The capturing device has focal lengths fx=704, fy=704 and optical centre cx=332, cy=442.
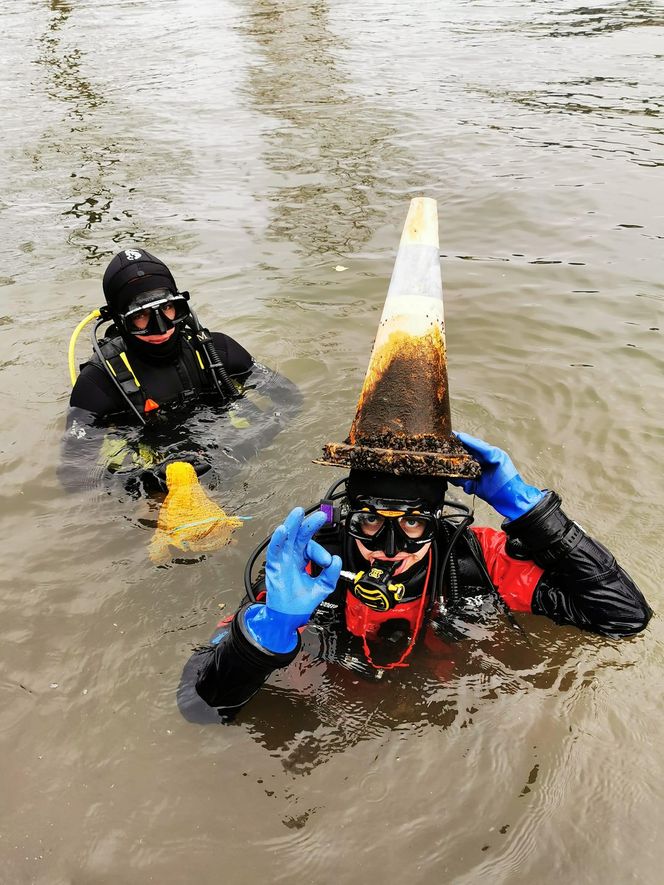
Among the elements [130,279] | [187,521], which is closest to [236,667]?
[187,521]

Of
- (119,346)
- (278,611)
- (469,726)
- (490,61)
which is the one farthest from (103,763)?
(490,61)

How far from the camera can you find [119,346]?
471 centimetres

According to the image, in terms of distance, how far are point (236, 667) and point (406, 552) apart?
77 cm

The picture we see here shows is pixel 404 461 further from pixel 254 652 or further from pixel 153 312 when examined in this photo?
pixel 153 312

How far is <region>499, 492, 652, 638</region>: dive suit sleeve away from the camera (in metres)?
2.82

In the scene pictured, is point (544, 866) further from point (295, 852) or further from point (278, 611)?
point (278, 611)

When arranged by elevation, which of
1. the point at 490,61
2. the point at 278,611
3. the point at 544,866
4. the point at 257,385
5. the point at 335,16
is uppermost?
the point at 335,16

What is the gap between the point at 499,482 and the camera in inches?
111

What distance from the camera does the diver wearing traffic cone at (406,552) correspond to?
2.46 meters

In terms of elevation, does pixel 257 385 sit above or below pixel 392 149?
below

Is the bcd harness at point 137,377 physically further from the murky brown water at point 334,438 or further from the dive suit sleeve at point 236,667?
the dive suit sleeve at point 236,667

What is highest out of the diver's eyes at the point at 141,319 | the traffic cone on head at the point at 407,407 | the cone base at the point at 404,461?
the traffic cone on head at the point at 407,407

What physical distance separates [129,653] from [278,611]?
1465 mm

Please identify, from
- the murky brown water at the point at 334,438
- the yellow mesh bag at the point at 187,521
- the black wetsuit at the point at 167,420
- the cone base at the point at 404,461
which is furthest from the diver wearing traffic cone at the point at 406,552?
the black wetsuit at the point at 167,420
